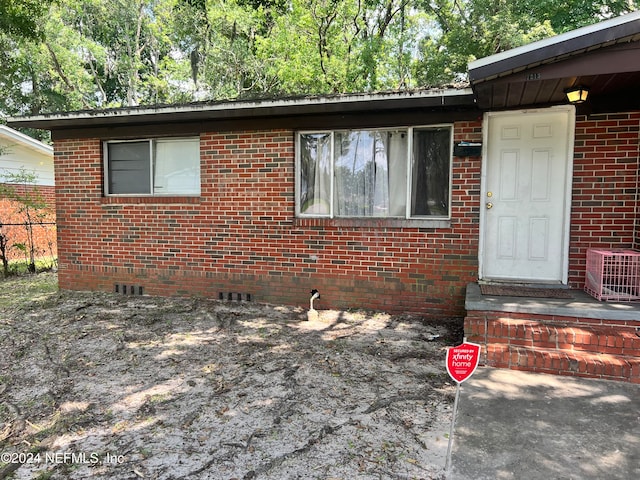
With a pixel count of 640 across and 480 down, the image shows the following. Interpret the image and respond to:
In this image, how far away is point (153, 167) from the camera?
6992 millimetres

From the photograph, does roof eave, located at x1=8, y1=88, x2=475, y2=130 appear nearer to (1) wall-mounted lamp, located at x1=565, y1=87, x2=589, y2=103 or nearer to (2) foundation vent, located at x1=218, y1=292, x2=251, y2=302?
(1) wall-mounted lamp, located at x1=565, y1=87, x2=589, y2=103

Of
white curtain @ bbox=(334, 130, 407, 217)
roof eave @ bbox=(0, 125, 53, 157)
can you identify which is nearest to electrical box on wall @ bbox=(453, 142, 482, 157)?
white curtain @ bbox=(334, 130, 407, 217)

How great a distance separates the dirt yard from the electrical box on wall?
2180 millimetres

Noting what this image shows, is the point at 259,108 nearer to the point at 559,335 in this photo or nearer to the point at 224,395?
the point at 224,395

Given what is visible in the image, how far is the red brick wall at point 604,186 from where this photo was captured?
4988 millimetres

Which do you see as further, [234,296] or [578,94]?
[234,296]

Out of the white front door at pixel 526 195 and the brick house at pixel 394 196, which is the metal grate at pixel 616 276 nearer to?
the brick house at pixel 394 196

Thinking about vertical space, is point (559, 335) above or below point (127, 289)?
above

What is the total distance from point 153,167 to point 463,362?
595 centimetres

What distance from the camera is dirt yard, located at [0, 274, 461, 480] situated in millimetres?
2611

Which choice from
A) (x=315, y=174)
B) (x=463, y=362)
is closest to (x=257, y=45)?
(x=315, y=174)

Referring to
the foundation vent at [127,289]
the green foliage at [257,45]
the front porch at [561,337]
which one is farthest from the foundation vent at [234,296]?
the green foliage at [257,45]

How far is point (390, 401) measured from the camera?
339 cm

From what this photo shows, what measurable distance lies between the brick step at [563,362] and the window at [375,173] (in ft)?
7.47
